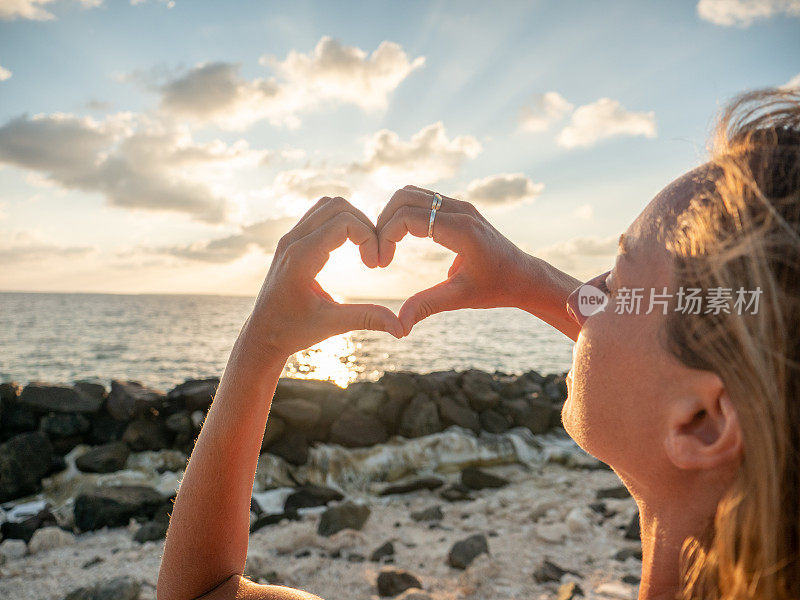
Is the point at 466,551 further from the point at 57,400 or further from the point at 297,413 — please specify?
the point at 57,400

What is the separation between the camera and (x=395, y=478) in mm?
5477

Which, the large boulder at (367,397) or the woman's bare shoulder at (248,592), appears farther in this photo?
the large boulder at (367,397)

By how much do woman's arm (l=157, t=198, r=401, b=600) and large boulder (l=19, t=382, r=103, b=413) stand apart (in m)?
5.25

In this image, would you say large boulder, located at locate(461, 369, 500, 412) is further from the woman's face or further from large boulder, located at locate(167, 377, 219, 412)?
the woman's face

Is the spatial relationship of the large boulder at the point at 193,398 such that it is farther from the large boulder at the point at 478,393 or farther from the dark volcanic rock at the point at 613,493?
the dark volcanic rock at the point at 613,493

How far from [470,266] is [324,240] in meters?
0.49

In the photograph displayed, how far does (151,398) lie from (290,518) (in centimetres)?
269

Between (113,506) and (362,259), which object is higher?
(362,259)

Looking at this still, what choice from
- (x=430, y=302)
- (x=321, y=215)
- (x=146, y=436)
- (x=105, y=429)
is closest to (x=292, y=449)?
(x=146, y=436)

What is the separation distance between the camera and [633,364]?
4.10 ft

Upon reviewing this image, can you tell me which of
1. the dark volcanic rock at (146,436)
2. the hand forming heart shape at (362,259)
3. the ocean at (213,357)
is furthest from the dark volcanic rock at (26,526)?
the ocean at (213,357)

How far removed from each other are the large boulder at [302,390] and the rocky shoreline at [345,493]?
23 mm

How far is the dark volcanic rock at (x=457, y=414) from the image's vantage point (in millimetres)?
6488

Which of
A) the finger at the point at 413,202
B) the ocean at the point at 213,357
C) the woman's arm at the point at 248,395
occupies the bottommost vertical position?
the ocean at the point at 213,357
